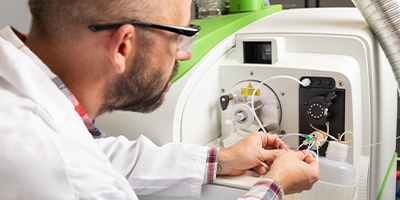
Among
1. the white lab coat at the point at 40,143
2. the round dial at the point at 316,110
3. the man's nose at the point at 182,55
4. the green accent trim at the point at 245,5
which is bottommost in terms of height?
the round dial at the point at 316,110

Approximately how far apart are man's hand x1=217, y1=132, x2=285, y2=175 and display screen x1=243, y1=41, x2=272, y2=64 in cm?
35

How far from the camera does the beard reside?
2.72 ft

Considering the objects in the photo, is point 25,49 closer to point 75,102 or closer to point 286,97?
point 75,102

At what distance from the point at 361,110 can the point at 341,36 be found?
0.83 ft

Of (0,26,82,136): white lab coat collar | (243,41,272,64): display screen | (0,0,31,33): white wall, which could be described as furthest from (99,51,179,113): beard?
(0,0,31,33): white wall

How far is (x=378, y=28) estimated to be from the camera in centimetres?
133

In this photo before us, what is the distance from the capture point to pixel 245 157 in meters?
1.02

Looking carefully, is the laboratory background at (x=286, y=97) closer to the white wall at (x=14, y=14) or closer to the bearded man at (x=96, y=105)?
the bearded man at (x=96, y=105)

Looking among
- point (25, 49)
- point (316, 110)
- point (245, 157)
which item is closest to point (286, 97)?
point (316, 110)

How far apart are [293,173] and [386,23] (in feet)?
2.30

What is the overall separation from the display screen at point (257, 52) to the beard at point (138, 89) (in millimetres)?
420

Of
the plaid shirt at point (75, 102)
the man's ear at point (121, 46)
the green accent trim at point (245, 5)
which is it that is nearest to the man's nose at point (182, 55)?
the man's ear at point (121, 46)

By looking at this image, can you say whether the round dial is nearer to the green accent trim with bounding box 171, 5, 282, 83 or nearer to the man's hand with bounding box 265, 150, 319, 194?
the man's hand with bounding box 265, 150, 319, 194

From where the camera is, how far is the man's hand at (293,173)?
0.91 meters
